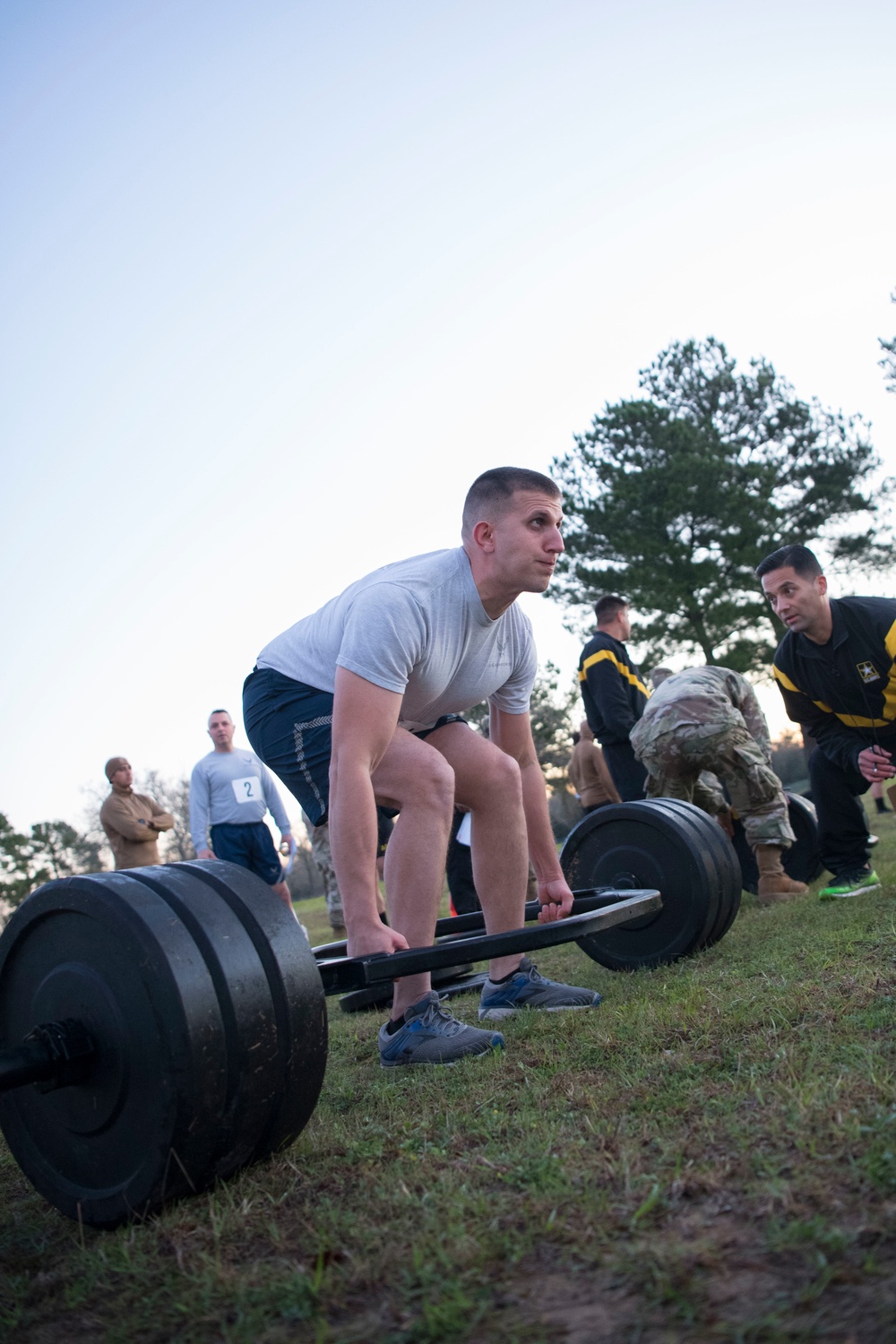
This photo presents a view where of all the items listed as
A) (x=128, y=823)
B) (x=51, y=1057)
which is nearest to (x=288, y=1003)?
(x=51, y=1057)

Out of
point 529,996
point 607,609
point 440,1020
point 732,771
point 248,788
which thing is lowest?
point 529,996

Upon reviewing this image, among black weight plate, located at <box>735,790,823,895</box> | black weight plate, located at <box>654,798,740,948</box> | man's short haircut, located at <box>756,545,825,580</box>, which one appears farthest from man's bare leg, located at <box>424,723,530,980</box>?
black weight plate, located at <box>735,790,823,895</box>

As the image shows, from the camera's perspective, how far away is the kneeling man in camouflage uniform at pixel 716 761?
6445 mm

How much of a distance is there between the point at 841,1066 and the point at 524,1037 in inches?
46.3

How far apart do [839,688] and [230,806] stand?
5.09 metres

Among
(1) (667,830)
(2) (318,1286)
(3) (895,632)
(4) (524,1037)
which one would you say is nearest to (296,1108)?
(2) (318,1286)

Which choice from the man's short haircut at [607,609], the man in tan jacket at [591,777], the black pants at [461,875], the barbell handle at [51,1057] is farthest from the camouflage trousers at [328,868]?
the barbell handle at [51,1057]

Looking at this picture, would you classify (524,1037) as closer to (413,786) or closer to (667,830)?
(413,786)

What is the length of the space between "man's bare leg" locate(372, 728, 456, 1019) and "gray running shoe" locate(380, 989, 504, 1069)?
0.21 feet

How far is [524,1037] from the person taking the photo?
3.14 metres

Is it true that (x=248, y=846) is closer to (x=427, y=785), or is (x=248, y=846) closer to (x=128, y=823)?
(x=128, y=823)

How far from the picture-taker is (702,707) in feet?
21.8

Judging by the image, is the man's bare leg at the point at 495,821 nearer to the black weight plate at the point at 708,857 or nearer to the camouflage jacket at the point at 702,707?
the black weight plate at the point at 708,857

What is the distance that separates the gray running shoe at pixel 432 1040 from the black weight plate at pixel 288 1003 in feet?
2.86
